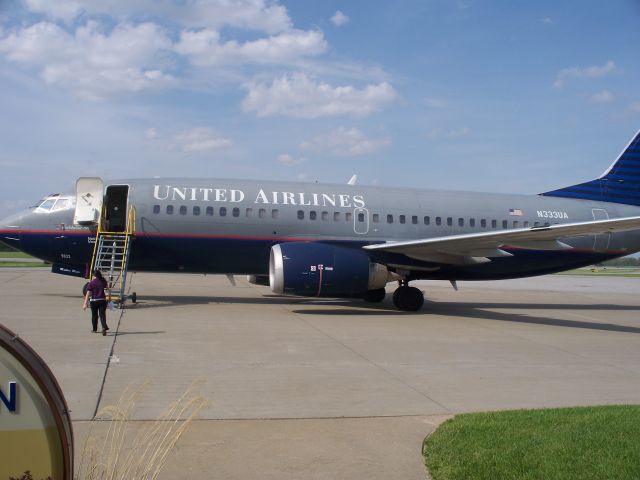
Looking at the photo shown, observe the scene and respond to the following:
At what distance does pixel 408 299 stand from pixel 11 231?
11.0 meters

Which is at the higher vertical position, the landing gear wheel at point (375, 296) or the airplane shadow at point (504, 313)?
the landing gear wheel at point (375, 296)

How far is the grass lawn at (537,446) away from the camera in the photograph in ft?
15.9

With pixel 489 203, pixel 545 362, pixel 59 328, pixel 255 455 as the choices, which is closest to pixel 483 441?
pixel 255 455

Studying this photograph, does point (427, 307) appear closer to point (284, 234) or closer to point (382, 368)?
point (284, 234)

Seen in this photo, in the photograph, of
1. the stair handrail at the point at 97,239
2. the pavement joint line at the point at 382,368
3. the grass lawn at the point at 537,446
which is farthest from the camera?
the stair handrail at the point at 97,239

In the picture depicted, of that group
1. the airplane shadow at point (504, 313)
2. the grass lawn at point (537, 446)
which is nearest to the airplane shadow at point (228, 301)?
the airplane shadow at point (504, 313)

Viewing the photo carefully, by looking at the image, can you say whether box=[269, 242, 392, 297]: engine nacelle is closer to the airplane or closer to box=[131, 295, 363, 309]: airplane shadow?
the airplane

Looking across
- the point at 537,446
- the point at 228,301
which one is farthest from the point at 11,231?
the point at 537,446

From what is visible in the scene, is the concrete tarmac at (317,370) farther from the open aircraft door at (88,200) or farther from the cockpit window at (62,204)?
the cockpit window at (62,204)

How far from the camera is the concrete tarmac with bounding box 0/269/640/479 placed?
544 cm

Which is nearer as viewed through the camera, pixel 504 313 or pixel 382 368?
pixel 382 368

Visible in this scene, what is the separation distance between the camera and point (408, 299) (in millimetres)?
17328

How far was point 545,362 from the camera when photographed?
10.0m

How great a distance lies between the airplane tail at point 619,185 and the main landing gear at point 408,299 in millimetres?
6849
